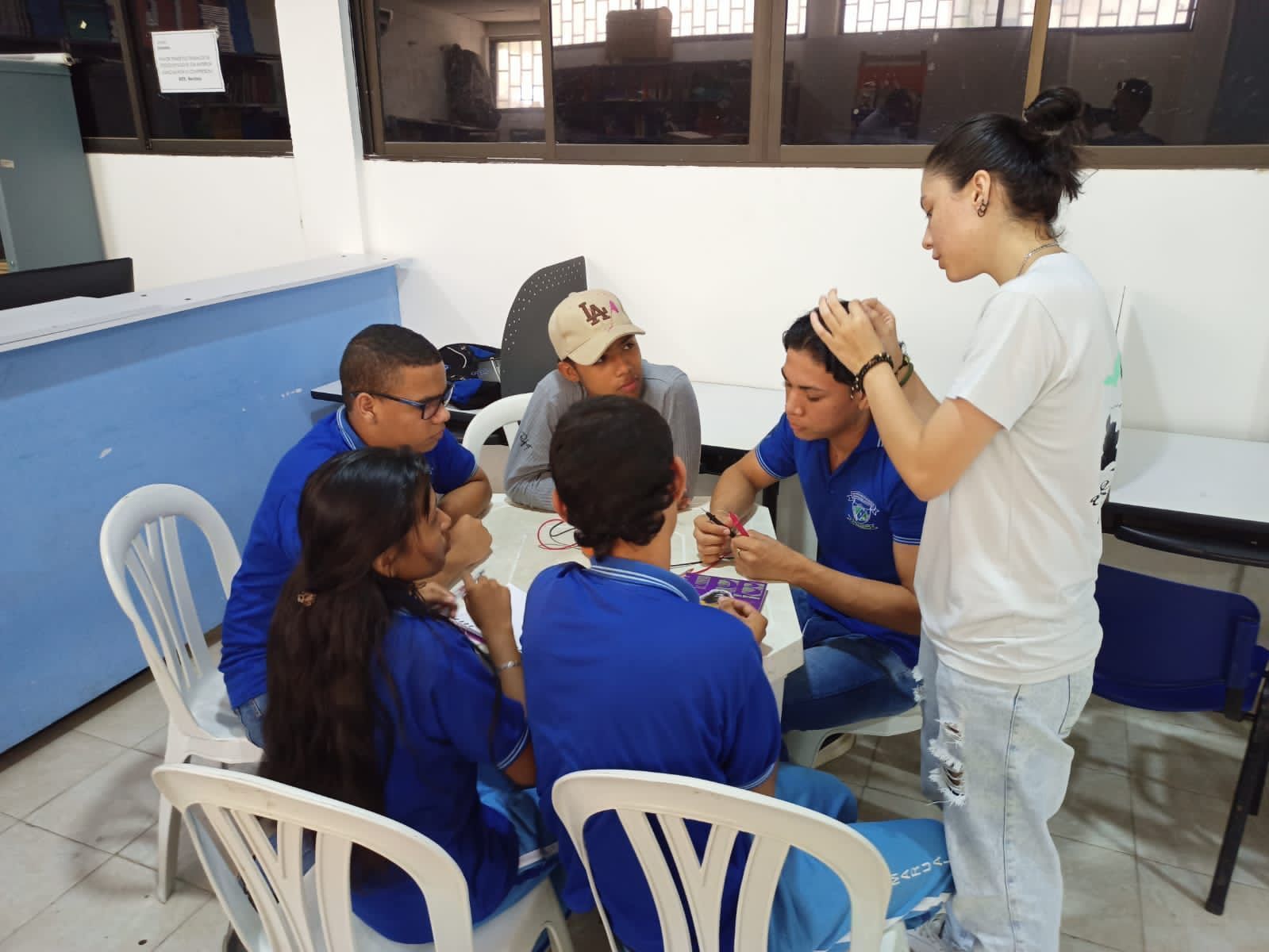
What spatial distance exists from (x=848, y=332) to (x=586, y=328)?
31.3 inches

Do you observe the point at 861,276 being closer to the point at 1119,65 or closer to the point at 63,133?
the point at 63,133

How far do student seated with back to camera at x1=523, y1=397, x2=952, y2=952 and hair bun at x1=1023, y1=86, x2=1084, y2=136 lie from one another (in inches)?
26.0

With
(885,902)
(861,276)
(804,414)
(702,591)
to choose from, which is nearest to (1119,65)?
(861,276)

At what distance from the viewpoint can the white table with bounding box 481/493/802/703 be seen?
4.50 ft

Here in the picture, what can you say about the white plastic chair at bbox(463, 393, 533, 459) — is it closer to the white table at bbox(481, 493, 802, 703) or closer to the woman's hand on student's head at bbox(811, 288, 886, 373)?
the white table at bbox(481, 493, 802, 703)

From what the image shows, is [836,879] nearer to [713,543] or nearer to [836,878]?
[836,878]

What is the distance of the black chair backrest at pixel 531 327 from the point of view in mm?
2865

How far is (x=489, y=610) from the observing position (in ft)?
4.19

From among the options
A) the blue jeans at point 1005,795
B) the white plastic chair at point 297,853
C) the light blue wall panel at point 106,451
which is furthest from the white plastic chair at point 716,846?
the light blue wall panel at point 106,451

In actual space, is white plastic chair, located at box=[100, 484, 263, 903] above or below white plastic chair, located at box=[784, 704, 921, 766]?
above

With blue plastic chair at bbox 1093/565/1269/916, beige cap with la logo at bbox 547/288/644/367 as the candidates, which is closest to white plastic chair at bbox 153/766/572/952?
beige cap with la logo at bbox 547/288/644/367

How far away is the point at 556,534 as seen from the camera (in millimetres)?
1793

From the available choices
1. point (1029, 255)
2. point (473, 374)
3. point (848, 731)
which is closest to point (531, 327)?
point (473, 374)

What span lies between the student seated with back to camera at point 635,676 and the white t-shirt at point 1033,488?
360 mm
